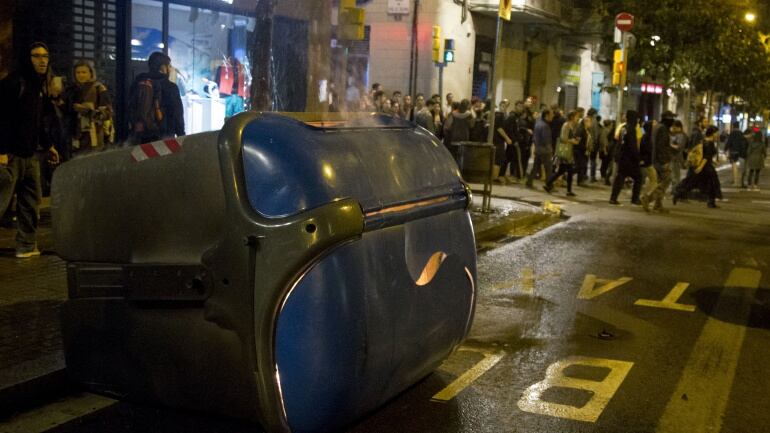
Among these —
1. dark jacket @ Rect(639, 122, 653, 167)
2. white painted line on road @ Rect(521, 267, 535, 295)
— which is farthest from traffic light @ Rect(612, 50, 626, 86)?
white painted line on road @ Rect(521, 267, 535, 295)

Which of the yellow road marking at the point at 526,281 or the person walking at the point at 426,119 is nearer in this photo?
the yellow road marking at the point at 526,281

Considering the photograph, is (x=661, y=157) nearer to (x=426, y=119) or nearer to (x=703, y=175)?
(x=703, y=175)

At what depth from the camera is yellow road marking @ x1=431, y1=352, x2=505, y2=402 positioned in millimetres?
5531

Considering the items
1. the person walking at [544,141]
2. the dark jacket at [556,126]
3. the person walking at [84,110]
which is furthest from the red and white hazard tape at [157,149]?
the dark jacket at [556,126]

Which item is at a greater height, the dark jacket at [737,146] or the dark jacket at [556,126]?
the dark jacket at [556,126]

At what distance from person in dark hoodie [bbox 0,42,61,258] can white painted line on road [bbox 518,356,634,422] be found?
501 cm

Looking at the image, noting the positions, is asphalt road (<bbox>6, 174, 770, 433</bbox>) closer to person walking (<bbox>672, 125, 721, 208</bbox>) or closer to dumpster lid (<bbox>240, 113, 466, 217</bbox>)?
dumpster lid (<bbox>240, 113, 466, 217</bbox>)

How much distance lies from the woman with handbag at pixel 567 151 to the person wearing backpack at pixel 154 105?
10.2m

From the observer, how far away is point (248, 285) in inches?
166

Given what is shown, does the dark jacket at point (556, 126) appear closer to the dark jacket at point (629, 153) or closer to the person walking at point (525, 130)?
the person walking at point (525, 130)

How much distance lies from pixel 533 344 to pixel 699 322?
5.95ft

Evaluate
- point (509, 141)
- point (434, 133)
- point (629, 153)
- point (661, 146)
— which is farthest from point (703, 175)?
point (434, 133)

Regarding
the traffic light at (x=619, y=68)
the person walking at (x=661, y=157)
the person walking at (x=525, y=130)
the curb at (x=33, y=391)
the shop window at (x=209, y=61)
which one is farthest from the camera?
the traffic light at (x=619, y=68)

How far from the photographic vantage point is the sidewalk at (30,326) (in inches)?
205
